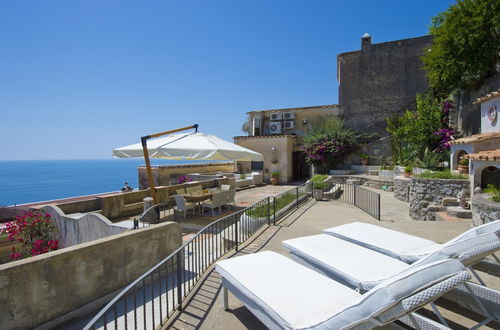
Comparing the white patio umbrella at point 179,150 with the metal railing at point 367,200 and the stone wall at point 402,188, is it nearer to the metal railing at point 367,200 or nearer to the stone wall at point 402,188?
the metal railing at point 367,200

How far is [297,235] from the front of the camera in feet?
19.1

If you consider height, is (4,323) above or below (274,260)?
below

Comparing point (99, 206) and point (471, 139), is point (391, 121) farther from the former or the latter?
point (99, 206)

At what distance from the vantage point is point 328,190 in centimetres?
1202

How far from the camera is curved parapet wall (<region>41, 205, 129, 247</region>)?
5684 mm

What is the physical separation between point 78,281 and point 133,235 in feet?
2.94

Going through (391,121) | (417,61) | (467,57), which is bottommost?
(391,121)

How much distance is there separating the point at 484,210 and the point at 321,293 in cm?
595

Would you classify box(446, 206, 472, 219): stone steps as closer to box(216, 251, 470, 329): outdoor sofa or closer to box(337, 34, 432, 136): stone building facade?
box(216, 251, 470, 329): outdoor sofa

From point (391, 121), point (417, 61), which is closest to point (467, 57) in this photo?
point (391, 121)

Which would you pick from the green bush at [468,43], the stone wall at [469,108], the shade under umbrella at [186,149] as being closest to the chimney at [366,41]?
the green bush at [468,43]

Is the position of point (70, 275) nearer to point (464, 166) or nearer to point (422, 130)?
point (464, 166)

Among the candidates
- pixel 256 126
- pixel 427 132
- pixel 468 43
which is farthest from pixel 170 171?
pixel 468 43

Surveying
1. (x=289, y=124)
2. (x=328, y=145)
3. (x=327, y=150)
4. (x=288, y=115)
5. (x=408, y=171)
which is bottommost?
(x=408, y=171)
